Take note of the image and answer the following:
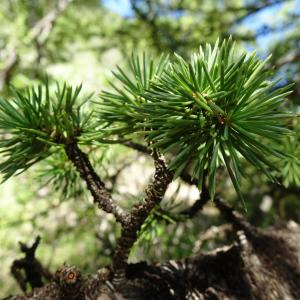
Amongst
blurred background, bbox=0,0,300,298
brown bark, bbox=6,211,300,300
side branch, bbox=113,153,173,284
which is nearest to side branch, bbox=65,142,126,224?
side branch, bbox=113,153,173,284

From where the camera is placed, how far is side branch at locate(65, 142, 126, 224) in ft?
2.84

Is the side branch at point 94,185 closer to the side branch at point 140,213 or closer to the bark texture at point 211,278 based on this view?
the side branch at point 140,213

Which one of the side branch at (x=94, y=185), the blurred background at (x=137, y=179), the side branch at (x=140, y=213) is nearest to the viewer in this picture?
the side branch at (x=140, y=213)

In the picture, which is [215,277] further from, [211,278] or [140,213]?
[140,213]

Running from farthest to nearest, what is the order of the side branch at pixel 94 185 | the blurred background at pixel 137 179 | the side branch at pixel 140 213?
the blurred background at pixel 137 179 < the side branch at pixel 94 185 < the side branch at pixel 140 213

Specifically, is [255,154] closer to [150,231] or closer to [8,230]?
[150,231]

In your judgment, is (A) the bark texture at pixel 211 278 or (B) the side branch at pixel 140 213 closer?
(B) the side branch at pixel 140 213

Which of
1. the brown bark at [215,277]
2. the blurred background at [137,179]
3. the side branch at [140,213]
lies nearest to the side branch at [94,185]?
the side branch at [140,213]

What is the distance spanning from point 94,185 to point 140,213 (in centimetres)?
16

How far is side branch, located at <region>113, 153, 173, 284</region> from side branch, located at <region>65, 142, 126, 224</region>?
0.12 ft

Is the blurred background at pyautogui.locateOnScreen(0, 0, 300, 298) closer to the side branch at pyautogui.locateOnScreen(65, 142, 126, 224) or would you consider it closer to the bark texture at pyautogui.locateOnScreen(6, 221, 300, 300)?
the bark texture at pyautogui.locateOnScreen(6, 221, 300, 300)

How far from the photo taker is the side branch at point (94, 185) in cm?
87

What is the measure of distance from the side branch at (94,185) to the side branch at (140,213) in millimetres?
37

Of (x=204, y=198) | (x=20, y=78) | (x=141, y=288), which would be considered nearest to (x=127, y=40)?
(x=20, y=78)
